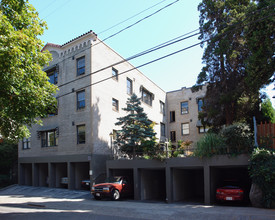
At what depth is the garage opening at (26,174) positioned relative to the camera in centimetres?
2653

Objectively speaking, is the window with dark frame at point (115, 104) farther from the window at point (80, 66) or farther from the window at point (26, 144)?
the window at point (26, 144)

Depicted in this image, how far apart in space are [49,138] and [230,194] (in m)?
17.0

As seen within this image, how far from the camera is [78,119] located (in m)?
21.5

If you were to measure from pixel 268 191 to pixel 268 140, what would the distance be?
9.31 ft

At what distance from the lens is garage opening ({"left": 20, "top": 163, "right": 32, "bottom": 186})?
26527 mm

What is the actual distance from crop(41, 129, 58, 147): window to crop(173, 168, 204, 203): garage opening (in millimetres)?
11850

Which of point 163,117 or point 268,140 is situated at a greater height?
point 163,117

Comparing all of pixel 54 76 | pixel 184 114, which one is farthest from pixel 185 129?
pixel 54 76

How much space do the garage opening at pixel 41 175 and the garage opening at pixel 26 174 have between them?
2191 mm

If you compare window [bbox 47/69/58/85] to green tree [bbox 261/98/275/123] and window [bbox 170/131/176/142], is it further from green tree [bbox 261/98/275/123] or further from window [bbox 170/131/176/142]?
green tree [bbox 261/98/275/123]

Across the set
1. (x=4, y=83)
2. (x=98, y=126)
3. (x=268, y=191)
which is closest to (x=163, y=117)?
(x=98, y=126)

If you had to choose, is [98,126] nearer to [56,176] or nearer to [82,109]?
[82,109]

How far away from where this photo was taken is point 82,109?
21359 mm

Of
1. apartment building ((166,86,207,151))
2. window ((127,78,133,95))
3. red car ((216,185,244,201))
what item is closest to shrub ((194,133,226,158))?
red car ((216,185,244,201))
